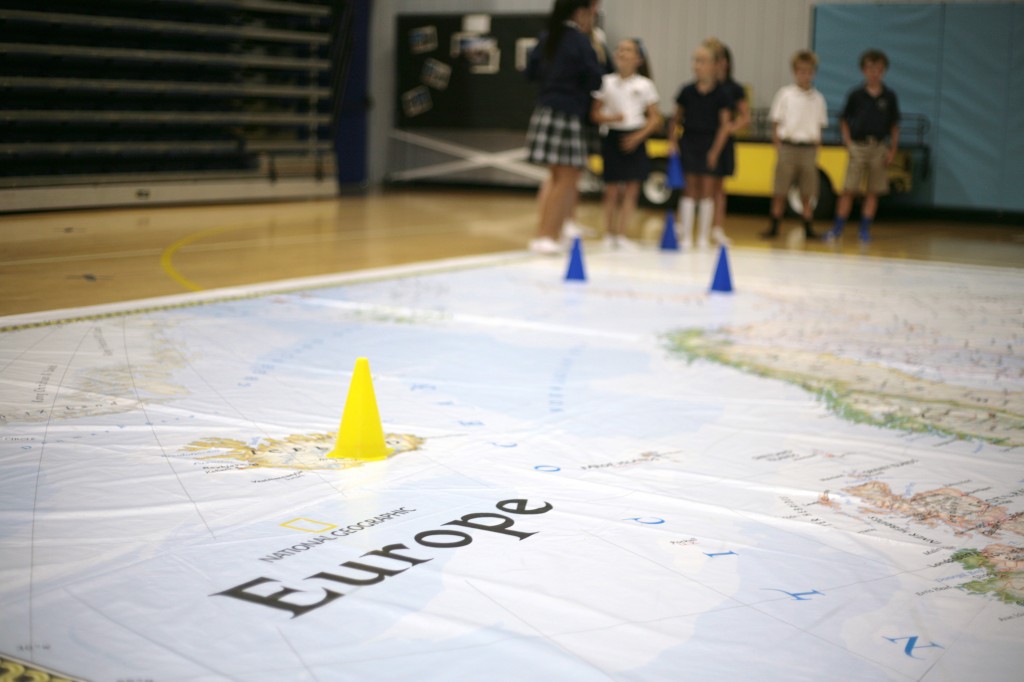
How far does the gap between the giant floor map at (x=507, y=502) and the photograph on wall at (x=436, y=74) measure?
29.1ft

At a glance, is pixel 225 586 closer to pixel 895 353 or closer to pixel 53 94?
pixel 895 353

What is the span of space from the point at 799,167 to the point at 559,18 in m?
2.46

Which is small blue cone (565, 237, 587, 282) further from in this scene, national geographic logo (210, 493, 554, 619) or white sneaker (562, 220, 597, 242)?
national geographic logo (210, 493, 554, 619)

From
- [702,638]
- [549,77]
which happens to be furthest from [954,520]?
[549,77]

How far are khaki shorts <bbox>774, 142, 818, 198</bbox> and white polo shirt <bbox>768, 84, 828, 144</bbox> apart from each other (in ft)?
0.27

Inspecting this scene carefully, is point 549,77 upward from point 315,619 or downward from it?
upward

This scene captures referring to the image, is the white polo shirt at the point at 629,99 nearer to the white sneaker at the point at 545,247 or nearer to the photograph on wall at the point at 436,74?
the white sneaker at the point at 545,247

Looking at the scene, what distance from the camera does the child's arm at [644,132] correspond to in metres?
7.29

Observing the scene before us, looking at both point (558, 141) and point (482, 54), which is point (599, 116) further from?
point (482, 54)

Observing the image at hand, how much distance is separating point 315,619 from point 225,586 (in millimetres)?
218

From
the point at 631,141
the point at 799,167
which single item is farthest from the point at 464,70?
the point at 631,141

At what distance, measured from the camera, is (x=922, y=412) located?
3.42 metres

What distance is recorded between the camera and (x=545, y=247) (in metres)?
7.07

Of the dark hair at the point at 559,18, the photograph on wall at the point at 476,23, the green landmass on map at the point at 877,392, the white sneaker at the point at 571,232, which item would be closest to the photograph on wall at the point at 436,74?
the photograph on wall at the point at 476,23
